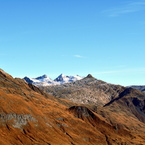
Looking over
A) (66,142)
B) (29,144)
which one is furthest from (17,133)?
(66,142)

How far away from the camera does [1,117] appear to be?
184125 mm

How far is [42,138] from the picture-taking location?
620ft

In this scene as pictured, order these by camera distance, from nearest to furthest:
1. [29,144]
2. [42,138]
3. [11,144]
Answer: [11,144]
[29,144]
[42,138]

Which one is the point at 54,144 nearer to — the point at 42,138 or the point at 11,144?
the point at 42,138

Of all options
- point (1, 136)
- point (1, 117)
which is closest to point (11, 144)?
point (1, 136)

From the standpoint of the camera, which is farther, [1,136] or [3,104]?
[3,104]

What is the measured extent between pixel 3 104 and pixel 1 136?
123 ft

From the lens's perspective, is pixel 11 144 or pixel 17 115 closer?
pixel 11 144

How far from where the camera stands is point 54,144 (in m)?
185

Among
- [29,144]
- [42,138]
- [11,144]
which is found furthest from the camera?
[42,138]

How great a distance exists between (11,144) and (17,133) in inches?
637

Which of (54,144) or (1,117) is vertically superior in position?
(1,117)

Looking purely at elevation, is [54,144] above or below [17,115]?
below

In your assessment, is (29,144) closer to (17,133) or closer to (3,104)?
(17,133)
